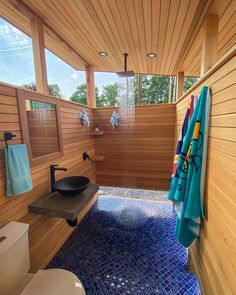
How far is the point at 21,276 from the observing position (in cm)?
108

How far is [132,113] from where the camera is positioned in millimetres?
2867

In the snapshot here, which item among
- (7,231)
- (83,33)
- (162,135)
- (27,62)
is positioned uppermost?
(83,33)

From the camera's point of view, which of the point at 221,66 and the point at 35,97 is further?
the point at 35,97

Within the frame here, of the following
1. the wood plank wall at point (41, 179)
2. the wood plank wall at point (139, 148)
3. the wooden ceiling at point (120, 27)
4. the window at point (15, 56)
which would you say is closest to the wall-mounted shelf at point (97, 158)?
the wood plank wall at point (139, 148)

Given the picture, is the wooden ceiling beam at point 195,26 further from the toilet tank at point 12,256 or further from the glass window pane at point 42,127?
the toilet tank at point 12,256

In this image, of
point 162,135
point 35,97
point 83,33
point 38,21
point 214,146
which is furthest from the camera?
point 162,135

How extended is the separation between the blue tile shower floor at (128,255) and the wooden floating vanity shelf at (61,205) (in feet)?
2.43

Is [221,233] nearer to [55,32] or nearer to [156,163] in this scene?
[156,163]

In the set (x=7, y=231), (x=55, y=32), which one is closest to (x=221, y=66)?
(x=7, y=231)

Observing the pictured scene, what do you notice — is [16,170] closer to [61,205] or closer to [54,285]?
[61,205]

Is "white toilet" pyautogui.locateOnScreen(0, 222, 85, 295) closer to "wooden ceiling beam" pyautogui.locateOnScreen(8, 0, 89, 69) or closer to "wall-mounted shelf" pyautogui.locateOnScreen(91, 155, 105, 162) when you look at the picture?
"wall-mounted shelf" pyautogui.locateOnScreen(91, 155, 105, 162)

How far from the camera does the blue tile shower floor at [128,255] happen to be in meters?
1.46

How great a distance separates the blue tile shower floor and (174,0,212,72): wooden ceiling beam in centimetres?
257

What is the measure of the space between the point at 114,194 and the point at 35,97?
248cm
